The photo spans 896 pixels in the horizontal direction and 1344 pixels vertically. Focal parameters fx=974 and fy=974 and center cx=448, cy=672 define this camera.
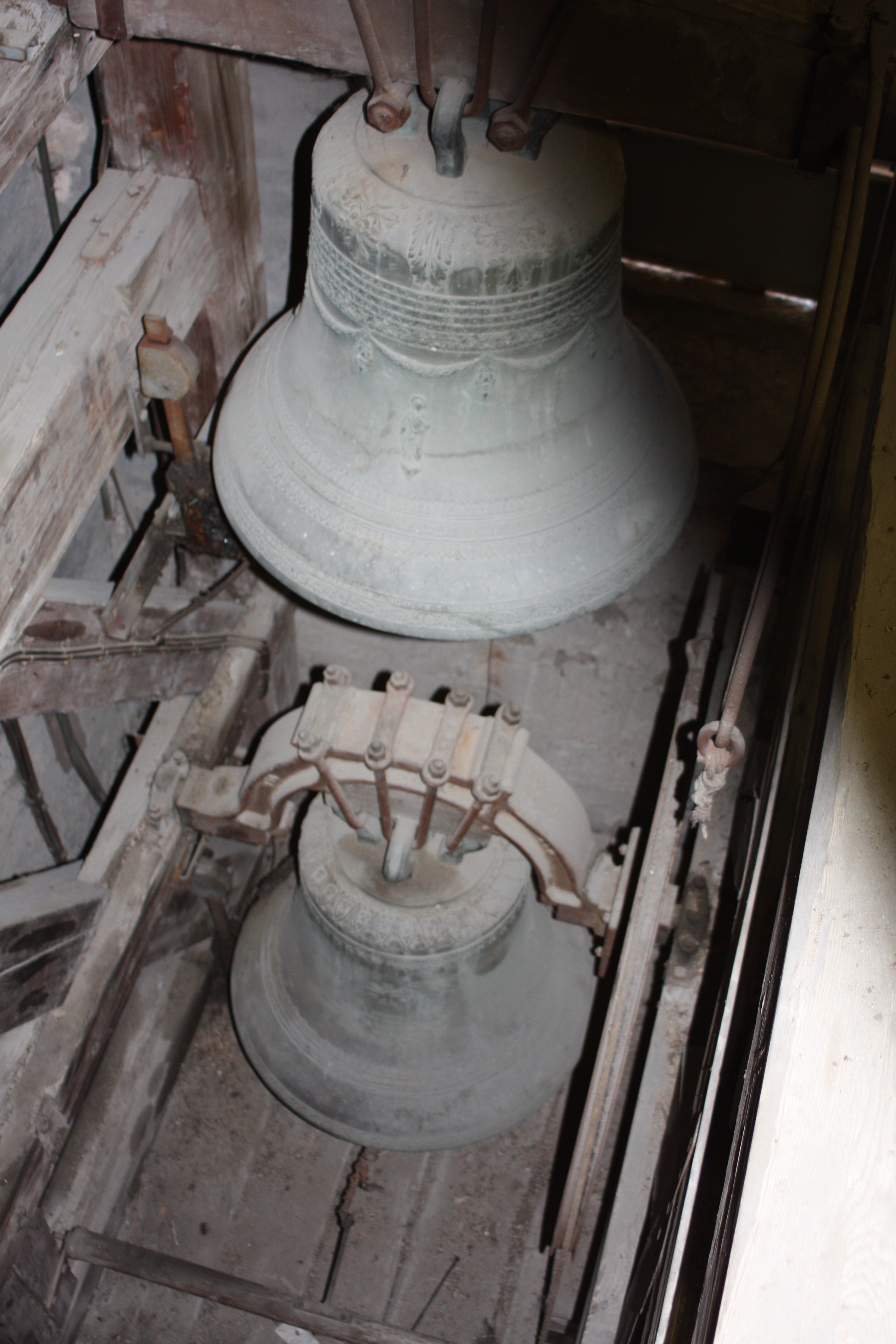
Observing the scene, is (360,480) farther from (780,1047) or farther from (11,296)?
(11,296)

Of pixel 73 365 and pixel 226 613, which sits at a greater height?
pixel 73 365

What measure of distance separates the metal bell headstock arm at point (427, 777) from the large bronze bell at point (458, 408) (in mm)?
412

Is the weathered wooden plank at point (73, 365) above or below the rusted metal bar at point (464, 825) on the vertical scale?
above

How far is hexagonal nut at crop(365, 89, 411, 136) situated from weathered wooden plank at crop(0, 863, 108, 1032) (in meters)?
1.51

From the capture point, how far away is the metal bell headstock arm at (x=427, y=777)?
66.1 inches

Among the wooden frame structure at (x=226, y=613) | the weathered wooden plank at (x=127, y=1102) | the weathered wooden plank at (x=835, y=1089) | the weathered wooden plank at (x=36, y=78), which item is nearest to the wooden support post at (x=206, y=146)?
the wooden frame structure at (x=226, y=613)

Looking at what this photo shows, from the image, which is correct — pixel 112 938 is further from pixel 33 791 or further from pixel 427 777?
pixel 427 777

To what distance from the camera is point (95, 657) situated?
1.94 metres

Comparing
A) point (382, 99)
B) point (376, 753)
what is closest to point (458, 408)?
point (382, 99)

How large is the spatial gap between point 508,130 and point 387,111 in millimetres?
135

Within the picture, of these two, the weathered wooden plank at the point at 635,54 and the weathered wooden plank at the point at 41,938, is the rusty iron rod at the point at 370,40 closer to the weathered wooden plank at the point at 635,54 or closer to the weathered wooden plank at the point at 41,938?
the weathered wooden plank at the point at 635,54

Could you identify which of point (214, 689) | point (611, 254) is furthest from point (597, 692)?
point (611, 254)

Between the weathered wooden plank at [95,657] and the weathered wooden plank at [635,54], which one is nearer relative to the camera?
the weathered wooden plank at [635,54]

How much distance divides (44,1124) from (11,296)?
1754 millimetres
